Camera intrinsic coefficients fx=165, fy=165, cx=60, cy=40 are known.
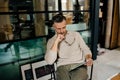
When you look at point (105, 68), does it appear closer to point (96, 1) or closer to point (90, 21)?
point (90, 21)

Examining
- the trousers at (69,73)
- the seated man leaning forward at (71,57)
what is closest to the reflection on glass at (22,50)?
the seated man leaning forward at (71,57)

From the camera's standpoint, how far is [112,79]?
179 centimetres

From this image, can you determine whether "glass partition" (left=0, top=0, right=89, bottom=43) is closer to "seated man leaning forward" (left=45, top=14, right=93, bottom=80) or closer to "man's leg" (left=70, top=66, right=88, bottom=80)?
"seated man leaning forward" (left=45, top=14, right=93, bottom=80)

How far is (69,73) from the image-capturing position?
6.19 ft

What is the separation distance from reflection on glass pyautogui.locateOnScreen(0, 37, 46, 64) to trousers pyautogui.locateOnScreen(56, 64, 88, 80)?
32.0 inches

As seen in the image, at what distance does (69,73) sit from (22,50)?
944mm

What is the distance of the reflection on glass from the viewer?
7.58 feet

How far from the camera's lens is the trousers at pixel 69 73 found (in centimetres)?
185

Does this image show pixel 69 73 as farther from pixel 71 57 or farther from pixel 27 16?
pixel 27 16

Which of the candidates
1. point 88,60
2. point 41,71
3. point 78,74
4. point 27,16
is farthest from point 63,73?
point 27,16

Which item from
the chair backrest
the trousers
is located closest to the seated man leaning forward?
the trousers

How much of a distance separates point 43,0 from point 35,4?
0.54 feet

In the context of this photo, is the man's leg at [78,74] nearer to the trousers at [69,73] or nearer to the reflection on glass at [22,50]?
the trousers at [69,73]

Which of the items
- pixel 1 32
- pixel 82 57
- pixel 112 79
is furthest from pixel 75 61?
pixel 1 32
